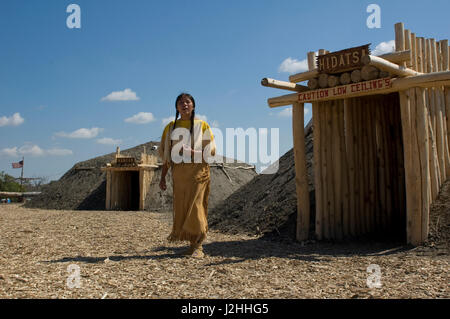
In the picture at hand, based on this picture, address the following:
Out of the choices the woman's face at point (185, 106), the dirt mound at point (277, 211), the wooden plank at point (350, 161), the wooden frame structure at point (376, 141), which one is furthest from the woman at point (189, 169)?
the wooden plank at point (350, 161)

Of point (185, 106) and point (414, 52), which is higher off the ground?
point (414, 52)

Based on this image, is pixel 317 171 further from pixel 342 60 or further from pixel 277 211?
pixel 342 60

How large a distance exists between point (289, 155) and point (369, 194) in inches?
148

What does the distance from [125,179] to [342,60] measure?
12.3 m

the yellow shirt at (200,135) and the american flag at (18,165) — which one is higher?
the american flag at (18,165)

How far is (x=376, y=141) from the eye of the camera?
22.5ft

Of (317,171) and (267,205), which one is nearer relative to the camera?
(317,171)

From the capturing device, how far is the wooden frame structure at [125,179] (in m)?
14.9

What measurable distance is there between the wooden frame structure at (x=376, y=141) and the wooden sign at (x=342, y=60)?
10cm

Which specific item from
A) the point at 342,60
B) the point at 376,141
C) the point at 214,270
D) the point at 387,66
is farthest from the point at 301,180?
the point at 214,270

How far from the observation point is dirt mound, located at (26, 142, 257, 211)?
597 inches

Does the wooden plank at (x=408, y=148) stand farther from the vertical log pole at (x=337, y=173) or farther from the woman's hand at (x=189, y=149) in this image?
the woman's hand at (x=189, y=149)

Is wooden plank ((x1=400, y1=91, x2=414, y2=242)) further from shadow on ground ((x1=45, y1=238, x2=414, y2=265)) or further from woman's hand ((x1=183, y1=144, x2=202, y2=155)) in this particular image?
woman's hand ((x1=183, y1=144, x2=202, y2=155))

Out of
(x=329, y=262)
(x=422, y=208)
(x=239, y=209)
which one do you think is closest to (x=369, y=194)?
(x=422, y=208)
